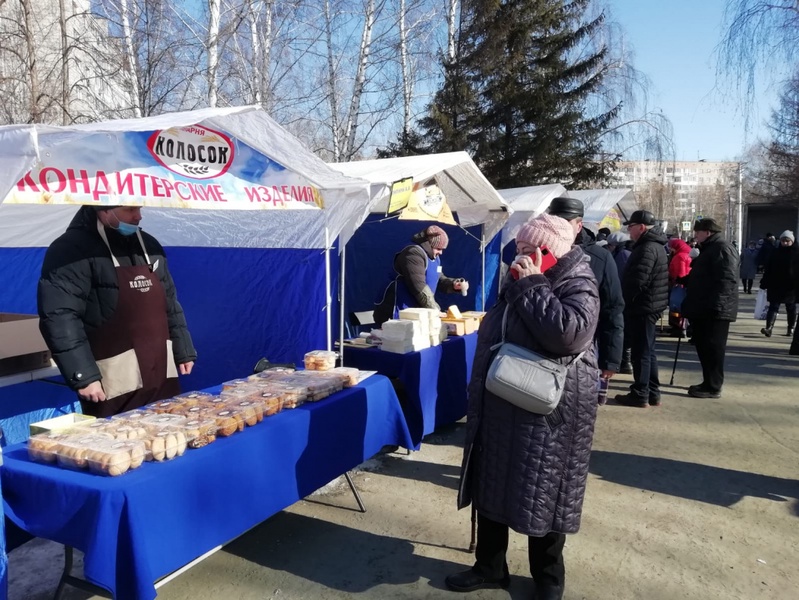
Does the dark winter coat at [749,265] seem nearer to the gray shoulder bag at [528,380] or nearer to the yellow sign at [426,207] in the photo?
the yellow sign at [426,207]

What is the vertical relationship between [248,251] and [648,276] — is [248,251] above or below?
above

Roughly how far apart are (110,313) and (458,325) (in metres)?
3.00

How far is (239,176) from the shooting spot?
12.0 feet

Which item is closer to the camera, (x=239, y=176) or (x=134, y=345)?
(x=134, y=345)

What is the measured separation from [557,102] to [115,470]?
1478cm

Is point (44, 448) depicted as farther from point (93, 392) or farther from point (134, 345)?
point (134, 345)

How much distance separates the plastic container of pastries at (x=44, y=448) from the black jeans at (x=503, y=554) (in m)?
1.76

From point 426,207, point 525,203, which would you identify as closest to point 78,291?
point 426,207

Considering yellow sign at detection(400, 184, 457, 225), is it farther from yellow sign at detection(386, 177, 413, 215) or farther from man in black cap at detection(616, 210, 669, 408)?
man in black cap at detection(616, 210, 669, 408)

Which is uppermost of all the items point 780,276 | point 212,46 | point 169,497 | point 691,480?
point 212,46

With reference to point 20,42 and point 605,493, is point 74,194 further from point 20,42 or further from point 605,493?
point 20,42

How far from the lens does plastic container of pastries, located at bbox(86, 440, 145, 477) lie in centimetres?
195

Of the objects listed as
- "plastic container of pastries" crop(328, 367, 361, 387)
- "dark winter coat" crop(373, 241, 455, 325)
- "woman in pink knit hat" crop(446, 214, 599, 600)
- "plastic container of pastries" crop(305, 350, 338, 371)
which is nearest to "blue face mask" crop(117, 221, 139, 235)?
"plastic container of pastries" crop(305, 350, 338, 371)

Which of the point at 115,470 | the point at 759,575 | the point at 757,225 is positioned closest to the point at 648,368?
the point at 759,575
